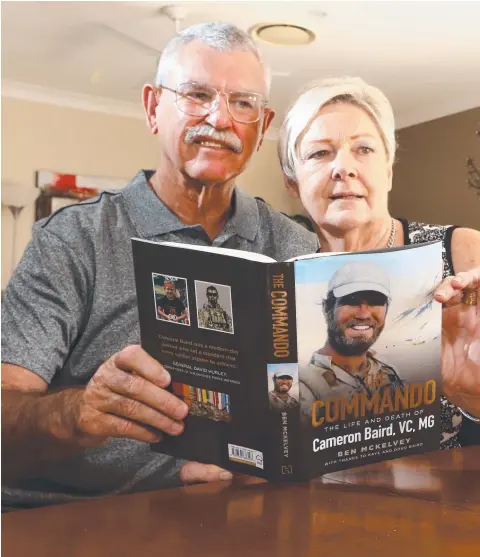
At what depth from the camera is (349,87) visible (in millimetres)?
1443

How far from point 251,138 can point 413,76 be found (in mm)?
1890

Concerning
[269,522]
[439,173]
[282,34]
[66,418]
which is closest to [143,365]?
[66,418]

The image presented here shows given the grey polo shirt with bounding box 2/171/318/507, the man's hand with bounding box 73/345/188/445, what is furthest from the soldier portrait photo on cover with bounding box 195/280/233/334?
the grey polo shirt with bounding box 2/171/318/507

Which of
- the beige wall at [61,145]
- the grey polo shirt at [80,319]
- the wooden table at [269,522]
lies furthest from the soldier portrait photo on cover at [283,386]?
the beige wall at [61,145]

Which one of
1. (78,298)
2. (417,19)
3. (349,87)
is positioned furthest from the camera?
(417,19)

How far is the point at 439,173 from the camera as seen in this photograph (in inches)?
103

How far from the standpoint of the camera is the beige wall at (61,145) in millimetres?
3773

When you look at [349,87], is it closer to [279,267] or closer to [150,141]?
[279,267]

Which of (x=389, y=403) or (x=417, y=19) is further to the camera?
(x=417, y=19)

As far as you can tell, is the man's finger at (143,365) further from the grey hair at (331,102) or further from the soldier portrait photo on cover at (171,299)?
the grey hair at (331,102)

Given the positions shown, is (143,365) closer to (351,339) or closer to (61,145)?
(351,339)

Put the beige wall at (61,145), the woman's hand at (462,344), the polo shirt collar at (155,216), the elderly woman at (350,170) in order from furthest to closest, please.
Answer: the beige wall at (61,145) < the elderly woman at (350,170) < the polo shirt collar at (155,216) < the woman's hand at (462,344)

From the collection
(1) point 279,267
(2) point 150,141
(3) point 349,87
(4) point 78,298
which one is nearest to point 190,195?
(4) point 78,298

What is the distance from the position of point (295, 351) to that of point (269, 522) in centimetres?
20
